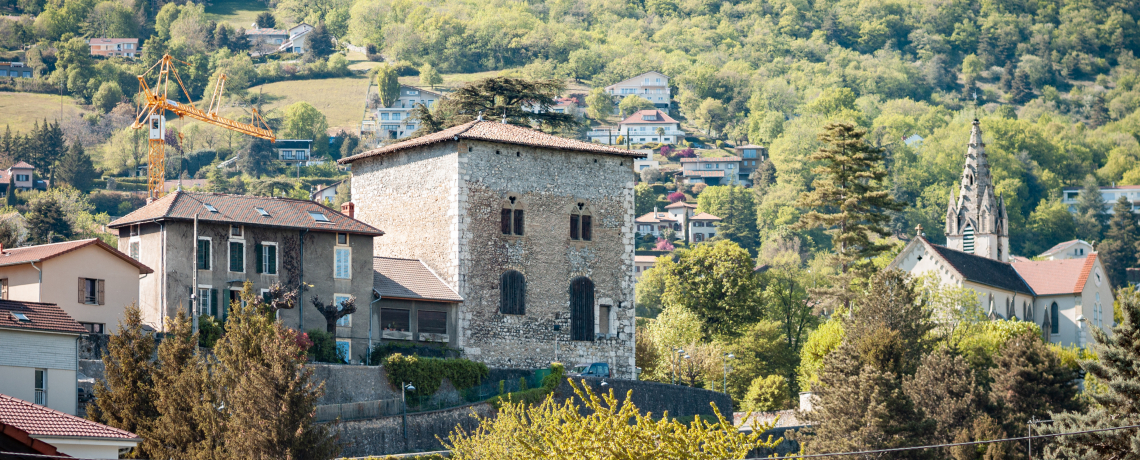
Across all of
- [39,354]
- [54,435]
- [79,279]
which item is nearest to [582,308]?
[79,279]

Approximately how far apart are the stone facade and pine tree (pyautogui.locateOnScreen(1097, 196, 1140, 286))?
102 metres

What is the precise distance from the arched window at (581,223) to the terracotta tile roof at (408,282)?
572cm

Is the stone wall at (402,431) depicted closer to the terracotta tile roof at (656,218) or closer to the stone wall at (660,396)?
the stone wall at (660,396)

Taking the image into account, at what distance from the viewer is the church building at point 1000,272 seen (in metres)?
86.5

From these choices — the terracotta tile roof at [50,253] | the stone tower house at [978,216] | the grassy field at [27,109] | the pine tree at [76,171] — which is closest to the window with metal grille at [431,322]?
the terracotta tile roof at [50,253]

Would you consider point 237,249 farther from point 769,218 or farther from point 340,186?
point 769,218

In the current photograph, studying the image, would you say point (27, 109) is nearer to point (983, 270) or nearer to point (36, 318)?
point (983, 270)

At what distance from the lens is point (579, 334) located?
5966 centimetres

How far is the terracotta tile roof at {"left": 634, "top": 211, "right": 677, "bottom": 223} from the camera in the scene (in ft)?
582

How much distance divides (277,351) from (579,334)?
818 inches

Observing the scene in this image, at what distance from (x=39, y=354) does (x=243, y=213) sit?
44.5 feet

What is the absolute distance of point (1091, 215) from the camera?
194500 mm

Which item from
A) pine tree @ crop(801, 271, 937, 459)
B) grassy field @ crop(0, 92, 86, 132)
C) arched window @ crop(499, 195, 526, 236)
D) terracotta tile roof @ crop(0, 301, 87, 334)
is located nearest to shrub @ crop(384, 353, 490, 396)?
arched window @ crop(499, 195, 526, 236)

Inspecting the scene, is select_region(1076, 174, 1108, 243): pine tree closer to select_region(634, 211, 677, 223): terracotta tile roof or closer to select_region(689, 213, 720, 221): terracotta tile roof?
select_region(689, 213, 720, 221): terracotta tile roof
